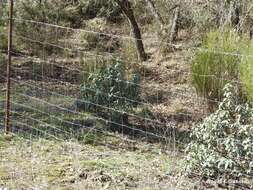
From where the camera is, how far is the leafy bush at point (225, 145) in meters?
4.75

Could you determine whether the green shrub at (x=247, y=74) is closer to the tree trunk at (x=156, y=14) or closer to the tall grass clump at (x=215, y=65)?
the tall grass clump at (x=215, y=65)

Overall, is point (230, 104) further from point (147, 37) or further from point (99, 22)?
point (99, 22)

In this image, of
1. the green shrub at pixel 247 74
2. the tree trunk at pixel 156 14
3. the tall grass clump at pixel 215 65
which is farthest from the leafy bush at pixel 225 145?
the tree trunk at pixel 156 14

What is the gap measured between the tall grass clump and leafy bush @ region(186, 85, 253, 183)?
7.18 ft

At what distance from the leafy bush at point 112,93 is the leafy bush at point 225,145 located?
1.93m

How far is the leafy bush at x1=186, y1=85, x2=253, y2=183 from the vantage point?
475cm

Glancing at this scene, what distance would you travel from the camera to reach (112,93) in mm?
7031

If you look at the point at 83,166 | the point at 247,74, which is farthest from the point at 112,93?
the point at 83,166

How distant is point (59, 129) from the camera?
651 centimetres

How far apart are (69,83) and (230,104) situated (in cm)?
452

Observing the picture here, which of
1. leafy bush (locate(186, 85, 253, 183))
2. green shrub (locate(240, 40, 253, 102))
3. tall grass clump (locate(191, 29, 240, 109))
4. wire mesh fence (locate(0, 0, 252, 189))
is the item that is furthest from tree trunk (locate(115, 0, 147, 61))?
leafy bush (locate(186, 85, 253, 183))

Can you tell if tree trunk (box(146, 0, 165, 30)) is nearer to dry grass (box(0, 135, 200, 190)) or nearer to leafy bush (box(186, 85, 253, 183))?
dry grass (box(0, 135, 200, 190))

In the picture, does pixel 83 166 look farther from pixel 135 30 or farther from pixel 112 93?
pixel 135 30

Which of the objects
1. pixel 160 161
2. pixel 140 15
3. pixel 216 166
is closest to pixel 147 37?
pixel 140 15
